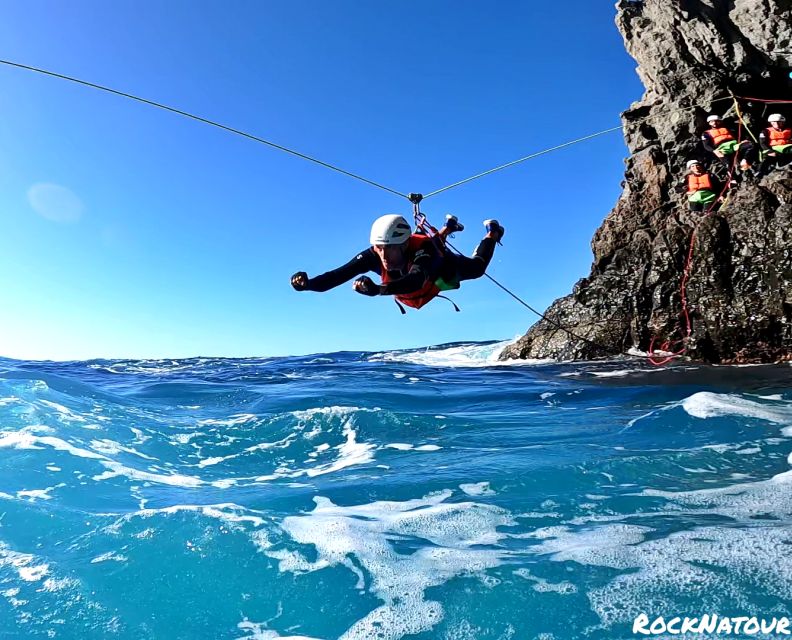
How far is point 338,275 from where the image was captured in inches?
277

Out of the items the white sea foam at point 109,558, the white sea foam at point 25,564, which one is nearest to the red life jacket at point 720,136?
the white sea foam at point 109,558

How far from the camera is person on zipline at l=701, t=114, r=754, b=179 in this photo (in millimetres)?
15375

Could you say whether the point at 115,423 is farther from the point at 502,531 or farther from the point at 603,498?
the point at 603,498

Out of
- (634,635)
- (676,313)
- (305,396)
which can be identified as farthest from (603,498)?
(676,313)

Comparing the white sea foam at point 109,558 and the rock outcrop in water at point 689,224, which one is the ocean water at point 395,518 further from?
the rock outcrop in water at point 689,224

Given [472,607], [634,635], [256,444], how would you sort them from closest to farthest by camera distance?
[634,635] < [472,607] < [256,444]

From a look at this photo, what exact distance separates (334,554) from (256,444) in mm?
3642

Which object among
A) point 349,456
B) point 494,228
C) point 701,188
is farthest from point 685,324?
point 349,456

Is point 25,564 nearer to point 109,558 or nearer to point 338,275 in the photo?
point 109,558

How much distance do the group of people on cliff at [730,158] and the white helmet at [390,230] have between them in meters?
12.0

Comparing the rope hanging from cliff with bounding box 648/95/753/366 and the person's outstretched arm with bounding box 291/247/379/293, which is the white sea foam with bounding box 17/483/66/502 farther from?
the rope hanging from cliff with bounding box 648/95/753/366

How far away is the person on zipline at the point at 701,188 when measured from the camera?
1532 cm

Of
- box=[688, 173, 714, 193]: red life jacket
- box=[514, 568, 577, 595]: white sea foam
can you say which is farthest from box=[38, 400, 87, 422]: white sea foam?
box=[688, 173, 714, 193]: red life jacket

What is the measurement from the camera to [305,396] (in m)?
10.4
